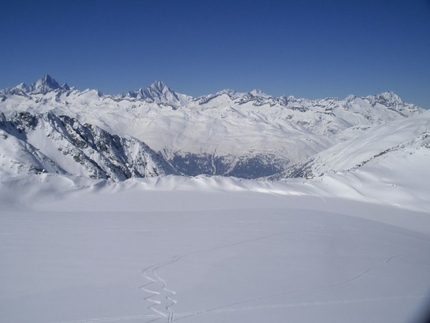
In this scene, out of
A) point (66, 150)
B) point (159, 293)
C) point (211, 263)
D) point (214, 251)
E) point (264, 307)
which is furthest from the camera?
point (66, 150)

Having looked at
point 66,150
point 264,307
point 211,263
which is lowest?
point 264,307

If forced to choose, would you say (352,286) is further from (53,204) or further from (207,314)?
(53,204)

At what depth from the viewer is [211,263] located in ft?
30.2

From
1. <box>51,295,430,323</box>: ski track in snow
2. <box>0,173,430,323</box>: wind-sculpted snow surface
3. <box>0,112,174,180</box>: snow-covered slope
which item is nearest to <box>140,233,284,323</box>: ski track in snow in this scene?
<box>0,173,430,323</box>: wind-sculpted snow surface

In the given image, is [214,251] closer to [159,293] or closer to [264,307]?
[159,293]

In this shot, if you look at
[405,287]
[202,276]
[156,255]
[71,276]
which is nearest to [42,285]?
[71,276]

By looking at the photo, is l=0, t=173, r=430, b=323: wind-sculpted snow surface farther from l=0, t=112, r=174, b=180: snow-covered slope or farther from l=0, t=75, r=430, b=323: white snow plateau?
l=0, t=112, r=174, b=180: snow-covered slope

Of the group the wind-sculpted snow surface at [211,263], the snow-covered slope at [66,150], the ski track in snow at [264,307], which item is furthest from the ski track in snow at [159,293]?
the snow-covered slope at [66,150]

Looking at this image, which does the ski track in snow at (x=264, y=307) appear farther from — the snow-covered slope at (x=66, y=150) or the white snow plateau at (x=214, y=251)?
the snow-covered slope at (x=66, y=150)

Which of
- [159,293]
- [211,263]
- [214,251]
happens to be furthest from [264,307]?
[214,251]

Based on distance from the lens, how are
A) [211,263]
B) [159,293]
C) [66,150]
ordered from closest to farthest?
[159,293], [211,263], [66,150]

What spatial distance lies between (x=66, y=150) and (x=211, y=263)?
397 feet

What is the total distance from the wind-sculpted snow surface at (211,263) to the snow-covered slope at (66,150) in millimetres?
69942

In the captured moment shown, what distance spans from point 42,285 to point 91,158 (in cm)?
12408
